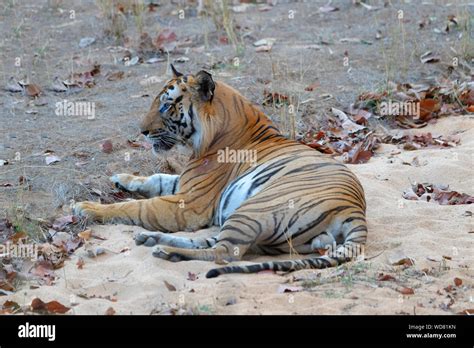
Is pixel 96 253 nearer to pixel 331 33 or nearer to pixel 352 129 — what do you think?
pixel 352 129

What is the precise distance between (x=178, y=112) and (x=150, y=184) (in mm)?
731

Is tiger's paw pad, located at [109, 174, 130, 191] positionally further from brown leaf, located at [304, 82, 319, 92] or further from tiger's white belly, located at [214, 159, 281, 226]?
brown leaf, located at [304, 82, 319, 92]

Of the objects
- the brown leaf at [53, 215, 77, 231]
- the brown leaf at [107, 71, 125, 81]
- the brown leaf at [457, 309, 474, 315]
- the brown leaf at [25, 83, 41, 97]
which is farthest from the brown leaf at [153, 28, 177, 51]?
the brown leaf at [457, 309, 474, 315]

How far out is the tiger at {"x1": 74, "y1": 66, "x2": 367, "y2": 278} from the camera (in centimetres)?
628

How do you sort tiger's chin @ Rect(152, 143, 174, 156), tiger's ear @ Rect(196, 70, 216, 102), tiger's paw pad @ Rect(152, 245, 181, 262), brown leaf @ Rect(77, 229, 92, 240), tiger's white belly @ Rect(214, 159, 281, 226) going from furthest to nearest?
1. tiger's chin @ Rect(152, 143, 174, 156)
2. tiger's ear @ Rect(196, 70, 216, 102)
3. tiger's white belly @ Rect(214, 159, 281, 226)
4. brown leaf @ Rect(77, 229, 92, 240)
5. tiger's paw pad @ Rect(152, 245, 181, 262)

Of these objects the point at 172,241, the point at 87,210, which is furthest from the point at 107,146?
the point at 172,241

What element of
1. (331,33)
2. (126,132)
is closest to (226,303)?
(126,132)

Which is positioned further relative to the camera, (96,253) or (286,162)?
(286,162)

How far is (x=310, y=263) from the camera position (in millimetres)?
6008

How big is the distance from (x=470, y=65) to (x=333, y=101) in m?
1.91

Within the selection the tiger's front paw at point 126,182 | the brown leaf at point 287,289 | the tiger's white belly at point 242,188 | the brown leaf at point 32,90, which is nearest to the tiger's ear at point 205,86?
the tiger's white belly at point 242,188

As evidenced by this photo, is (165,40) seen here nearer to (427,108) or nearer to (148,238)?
(427,108)

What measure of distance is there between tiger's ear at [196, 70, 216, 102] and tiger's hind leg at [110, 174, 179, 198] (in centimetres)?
79
